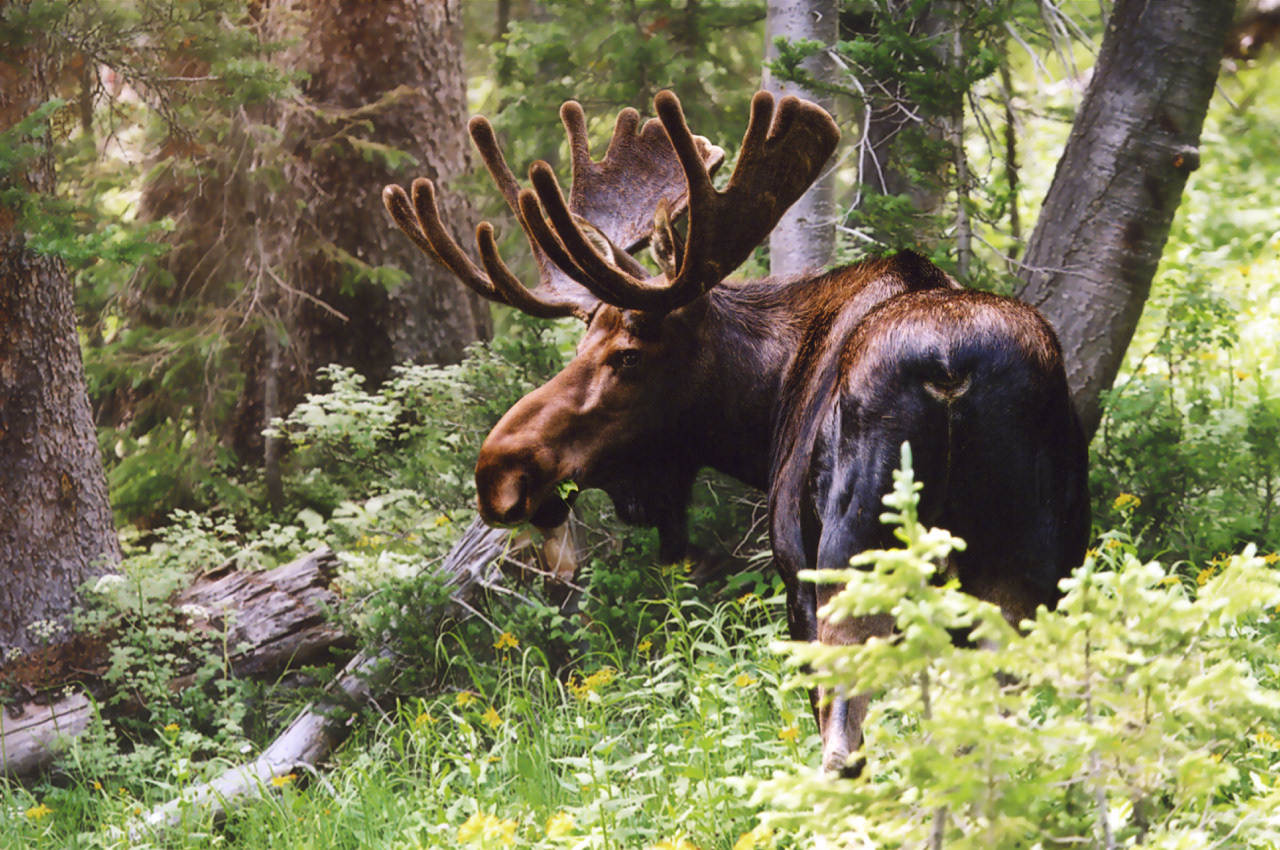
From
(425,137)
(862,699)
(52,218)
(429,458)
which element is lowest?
(429,458)

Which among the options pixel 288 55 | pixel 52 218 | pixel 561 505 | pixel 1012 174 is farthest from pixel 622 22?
pixel 561 505

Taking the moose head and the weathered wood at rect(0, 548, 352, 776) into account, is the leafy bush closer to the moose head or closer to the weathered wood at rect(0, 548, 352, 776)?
the moose head

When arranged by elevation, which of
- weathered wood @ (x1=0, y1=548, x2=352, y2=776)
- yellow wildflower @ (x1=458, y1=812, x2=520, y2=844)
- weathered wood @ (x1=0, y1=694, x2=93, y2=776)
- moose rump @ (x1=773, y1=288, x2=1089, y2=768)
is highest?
moose rump @ (x1=773, y1=288, x2=1089, y2=768)

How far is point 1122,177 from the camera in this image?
4.51 m

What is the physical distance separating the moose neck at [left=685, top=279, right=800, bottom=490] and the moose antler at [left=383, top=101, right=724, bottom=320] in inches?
12.2

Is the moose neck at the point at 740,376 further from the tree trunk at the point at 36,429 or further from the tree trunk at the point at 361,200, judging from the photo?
the tree trunk at the point at 361,200

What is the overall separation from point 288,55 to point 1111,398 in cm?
670

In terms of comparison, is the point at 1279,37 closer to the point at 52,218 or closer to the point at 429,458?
the point at 429,458

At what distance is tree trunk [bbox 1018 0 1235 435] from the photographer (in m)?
4.46

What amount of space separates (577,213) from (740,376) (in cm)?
91

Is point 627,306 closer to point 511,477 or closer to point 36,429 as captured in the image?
point 511,477

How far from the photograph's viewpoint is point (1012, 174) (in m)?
5.21

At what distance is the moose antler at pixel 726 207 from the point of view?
265 centimetres

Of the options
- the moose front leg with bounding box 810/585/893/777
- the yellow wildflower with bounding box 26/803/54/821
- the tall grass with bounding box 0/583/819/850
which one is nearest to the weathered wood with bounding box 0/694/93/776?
the tall grass with bounding box 0/583/819/850
